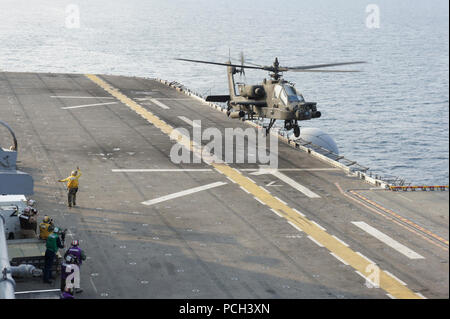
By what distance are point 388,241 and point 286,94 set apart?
16.6 metres

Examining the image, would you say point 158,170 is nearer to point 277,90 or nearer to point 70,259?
point 277,90

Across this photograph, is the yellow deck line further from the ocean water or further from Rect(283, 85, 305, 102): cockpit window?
the ocean water

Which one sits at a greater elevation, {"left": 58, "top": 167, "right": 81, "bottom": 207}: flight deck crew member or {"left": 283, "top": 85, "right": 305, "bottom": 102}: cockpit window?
{"left": 283, "top": 85, "right": 305, "bottom": 102}: cockpit window

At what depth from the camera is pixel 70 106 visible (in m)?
56.2

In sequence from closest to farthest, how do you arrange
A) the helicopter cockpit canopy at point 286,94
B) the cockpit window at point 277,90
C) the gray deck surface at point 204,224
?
the gray deck surface at point 204,224
the helicopter cockpit canopy at point 286,94
the cockpit window at point 277,90

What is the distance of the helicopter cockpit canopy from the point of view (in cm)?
4125

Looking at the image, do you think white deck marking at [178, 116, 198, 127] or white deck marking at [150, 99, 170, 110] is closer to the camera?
white deck marking at [178, 116, 198, 127]

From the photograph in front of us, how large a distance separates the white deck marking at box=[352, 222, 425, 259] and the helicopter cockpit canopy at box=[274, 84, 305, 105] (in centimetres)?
1382

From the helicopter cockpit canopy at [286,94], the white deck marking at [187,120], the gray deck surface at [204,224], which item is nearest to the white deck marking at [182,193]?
the gray deck surface at [204,224]

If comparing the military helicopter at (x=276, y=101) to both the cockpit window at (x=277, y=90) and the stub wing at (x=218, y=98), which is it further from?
the stub wing at (x=218, y=98)

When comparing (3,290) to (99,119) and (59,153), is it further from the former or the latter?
(99,119)

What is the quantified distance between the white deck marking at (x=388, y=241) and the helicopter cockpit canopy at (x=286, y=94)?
544 inches

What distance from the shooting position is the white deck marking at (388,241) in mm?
25609

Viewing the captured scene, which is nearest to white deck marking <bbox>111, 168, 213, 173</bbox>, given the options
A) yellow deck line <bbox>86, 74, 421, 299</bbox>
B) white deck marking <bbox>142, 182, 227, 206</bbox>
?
yellow deck line <bbox>86, 74, 421, 299</bbox>
